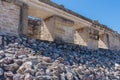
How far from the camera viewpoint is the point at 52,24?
10.9 m

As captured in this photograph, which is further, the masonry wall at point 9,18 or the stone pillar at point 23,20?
the stone pillar at point 23,20

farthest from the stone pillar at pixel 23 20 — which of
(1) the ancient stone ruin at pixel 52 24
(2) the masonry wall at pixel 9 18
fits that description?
(2) the masonry wall at pixel 9 18

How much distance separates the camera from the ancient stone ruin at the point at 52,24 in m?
9.13

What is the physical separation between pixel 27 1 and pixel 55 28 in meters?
1.77

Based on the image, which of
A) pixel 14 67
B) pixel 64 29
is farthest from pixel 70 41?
pixel 14 67

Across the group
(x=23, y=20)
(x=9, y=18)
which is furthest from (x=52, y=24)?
(x=9, y=18)

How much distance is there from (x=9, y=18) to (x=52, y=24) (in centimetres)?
237

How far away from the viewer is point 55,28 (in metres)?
10.7

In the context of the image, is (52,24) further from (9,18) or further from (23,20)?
(9,18)

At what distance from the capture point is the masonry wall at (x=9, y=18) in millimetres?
8867

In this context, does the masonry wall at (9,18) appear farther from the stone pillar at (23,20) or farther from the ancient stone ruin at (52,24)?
the stone pillar at (23,20)

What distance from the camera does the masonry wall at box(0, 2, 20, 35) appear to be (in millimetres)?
8867

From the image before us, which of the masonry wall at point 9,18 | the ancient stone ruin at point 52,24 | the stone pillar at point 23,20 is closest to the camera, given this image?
the masonry wall at point 9,18

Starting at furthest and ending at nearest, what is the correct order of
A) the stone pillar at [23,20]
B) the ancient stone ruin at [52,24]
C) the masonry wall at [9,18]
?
1. the stone pillar at [23,20]
2. the ancient stone ruin at [52,24]
3. the masonry wall at [9,18]
